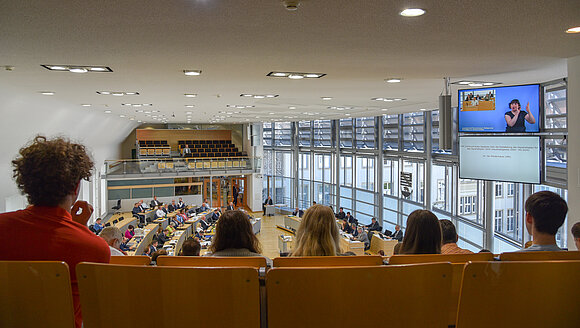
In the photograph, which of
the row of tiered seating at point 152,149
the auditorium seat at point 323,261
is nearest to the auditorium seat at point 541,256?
the auditorium seat at point 323,261

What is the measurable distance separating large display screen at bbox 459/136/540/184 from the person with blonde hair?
177 inches

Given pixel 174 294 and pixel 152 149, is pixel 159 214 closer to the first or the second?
pixel 152 149

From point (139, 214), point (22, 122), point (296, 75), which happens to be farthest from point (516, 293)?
point (139, 214)

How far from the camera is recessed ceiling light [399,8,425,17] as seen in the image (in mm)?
2750

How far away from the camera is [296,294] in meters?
1.69

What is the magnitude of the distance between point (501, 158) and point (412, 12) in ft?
15.3

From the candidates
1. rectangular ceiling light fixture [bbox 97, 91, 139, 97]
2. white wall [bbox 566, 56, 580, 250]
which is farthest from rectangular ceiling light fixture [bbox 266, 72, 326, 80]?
rectangular ceiling light fixture [bbox 97, 91, 139, 97]

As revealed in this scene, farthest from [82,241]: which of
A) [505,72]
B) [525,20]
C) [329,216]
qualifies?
[505,72]

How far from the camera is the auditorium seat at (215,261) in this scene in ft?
6.35

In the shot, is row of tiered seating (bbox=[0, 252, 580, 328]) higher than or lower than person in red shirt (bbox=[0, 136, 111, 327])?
lower

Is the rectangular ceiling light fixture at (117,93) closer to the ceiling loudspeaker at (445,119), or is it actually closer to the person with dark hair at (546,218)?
the ceiling loudspeaker at (445,119)

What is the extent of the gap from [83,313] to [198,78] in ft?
15.4

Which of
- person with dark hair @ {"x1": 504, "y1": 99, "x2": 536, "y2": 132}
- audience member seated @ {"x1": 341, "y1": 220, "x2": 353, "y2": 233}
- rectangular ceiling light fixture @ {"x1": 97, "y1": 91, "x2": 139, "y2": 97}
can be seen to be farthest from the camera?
audience member seated @ {"x1": 341, "y1": 220, "x2": 353, "y2": 233}

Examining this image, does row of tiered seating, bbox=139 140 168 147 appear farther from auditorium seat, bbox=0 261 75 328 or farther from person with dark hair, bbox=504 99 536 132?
auditorium seat, bbox=0 261 75 328
